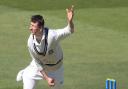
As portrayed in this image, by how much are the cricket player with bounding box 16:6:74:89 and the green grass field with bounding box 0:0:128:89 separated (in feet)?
7.76

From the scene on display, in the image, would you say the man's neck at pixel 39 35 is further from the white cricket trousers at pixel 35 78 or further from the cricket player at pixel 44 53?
the white cricket trousers at pixel 35 78

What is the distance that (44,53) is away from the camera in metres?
9.00

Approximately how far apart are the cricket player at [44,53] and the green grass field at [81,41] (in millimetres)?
2364

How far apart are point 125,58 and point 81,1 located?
7811 mm

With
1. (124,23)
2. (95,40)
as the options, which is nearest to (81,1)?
(124,23)

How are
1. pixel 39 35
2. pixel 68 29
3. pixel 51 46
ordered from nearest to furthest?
1. pixel 68 29
2. pixel 39 35
3. pixel 51 46

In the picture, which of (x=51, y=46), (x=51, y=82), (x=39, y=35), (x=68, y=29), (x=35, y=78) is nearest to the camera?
(x=51, y=82)

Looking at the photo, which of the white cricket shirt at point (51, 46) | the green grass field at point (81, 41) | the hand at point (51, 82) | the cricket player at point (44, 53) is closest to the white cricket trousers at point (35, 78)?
the cricket player at point (44, 53)

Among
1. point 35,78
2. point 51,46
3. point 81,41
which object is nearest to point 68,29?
point 51,46

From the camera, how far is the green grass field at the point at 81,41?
12.3 m

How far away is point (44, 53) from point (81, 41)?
6.79 m

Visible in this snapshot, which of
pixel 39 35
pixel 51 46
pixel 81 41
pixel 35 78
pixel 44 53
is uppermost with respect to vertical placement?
pixel 39 35

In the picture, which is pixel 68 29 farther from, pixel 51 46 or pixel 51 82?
pixel 51 82

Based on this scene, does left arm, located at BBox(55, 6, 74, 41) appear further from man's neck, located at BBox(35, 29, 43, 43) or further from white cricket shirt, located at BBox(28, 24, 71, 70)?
man's neck, located at BBox(35, 29, 43, 43)
